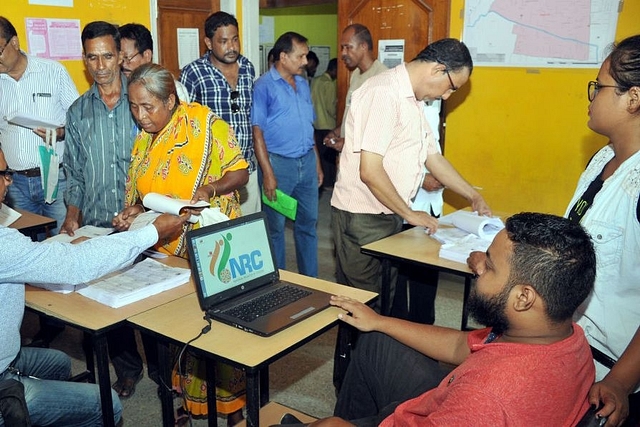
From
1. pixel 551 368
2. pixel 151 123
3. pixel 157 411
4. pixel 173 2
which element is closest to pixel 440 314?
pixel 157 411

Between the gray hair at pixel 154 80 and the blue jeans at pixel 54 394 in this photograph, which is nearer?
the blue jeans at pixel 54 394

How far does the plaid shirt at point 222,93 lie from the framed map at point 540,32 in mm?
1722

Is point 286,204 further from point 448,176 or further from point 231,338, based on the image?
point 231,338

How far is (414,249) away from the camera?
8.74ft

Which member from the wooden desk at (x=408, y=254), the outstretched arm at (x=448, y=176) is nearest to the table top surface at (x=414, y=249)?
the wooden desk at (x=408, y=254)

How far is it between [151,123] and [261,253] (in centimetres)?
73

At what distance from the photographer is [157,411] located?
275 centimetres

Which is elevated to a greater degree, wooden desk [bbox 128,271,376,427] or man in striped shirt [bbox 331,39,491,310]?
man in striped shirt [bbox 331,39,491,310]

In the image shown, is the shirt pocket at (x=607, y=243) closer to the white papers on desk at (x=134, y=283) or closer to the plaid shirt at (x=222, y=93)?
the white papers on desk at (x=134, y=283)

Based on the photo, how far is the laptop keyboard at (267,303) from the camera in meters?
1.89

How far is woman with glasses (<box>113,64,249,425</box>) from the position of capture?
230cm

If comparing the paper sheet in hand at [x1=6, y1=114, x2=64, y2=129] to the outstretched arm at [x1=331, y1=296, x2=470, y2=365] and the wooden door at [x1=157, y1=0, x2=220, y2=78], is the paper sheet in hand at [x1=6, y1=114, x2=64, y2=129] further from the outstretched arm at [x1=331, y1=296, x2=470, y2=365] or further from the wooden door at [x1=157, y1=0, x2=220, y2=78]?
the outstretched arm at [x1=331, y1=296, x2=470, y2=365]

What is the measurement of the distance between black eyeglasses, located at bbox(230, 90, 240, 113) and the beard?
2801 millimetres

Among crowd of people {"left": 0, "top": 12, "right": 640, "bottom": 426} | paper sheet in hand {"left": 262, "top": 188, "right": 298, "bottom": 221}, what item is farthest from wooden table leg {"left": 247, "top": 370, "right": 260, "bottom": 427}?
paper sheet in hand {"left": 262, "top": 188, "right": 298, "bottom": 221}
